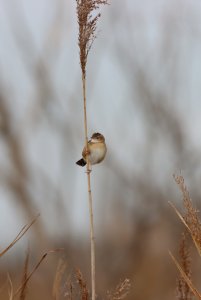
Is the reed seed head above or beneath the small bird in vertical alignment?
above

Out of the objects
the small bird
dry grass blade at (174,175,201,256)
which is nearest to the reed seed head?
dry grass blade at (174,175,201,256)

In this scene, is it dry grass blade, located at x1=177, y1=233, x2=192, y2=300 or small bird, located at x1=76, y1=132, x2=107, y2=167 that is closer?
dry grass blade, located at x1=177, y1=233, x2=192, y2=300

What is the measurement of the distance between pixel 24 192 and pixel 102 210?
2.69ft

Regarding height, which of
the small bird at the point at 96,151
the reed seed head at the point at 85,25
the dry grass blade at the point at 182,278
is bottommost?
the dry grass blade at the point at 182,278

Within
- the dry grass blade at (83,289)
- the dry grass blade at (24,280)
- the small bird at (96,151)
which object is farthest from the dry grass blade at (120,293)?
the small bird at (96,151)

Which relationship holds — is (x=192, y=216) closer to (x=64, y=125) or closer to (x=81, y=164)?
(x=81, y=164)

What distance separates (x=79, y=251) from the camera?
7.86m

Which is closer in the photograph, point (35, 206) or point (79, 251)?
point (35, 206)

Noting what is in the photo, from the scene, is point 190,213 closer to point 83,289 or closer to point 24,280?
Result: point 83,289

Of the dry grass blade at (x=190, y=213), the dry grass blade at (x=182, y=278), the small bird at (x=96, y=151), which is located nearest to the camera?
the dry grass blade at (x=190, y=213)

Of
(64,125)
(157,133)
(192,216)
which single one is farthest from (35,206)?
(192,216)

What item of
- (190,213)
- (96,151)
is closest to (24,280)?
(190,213)

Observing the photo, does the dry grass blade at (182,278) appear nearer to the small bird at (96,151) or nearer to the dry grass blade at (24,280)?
the dry grass blade at (24,280)

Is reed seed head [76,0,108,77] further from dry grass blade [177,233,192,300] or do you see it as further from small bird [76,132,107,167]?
small bird [76,132,107,167]
